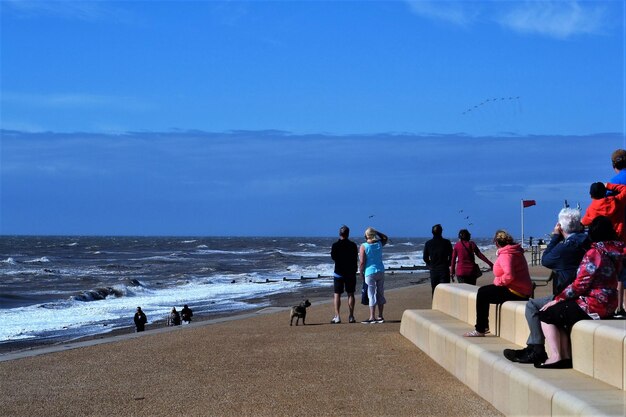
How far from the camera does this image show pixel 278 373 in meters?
9.98

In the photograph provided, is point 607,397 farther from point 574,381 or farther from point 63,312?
point 63,312

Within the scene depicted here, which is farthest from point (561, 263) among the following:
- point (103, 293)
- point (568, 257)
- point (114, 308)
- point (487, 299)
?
point (103, 293)

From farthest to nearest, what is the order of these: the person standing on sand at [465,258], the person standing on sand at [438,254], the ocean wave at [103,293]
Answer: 1. the ocean wave at [103,293]
2. the person standing on sand at [438,254]
3. the person standing on sand at [465,258]

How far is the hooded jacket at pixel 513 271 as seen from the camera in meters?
9.38

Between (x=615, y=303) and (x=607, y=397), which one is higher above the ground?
(x=615, y=303)

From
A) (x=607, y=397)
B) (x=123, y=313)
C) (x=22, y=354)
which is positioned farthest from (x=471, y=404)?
(x=123, y=313)

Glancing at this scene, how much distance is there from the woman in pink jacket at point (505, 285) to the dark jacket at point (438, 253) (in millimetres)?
5401

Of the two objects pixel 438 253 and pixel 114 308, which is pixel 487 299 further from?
pixel 114 308

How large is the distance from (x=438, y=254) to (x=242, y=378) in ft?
20.1

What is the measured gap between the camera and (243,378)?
9.70m

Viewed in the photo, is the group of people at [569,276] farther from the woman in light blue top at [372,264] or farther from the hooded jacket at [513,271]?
the woman in light blue top at [372,264]

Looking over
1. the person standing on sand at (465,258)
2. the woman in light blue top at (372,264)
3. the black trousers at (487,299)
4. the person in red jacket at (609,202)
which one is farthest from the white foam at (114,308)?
the person in red jacket at (609,202)

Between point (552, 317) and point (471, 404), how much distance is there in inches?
51.7

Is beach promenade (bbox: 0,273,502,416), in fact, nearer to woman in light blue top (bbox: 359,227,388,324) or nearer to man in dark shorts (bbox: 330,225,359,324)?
woman in light blue top (bbox: 359,227,388,324)
